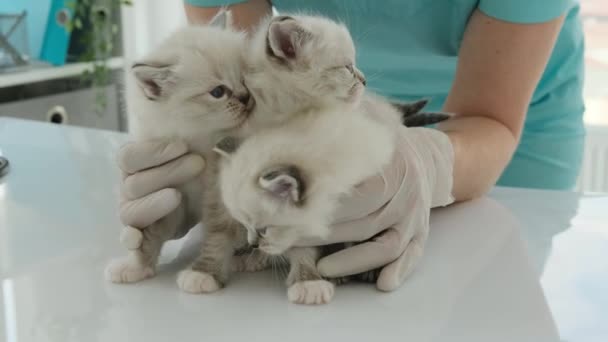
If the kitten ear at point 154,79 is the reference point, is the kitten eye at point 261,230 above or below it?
below

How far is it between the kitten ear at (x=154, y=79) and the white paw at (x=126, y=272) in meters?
0.25

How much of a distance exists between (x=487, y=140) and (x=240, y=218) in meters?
0.67

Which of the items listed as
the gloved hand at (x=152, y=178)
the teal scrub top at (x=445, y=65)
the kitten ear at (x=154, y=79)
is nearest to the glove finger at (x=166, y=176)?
the gloved hand at (x=152, y=178)

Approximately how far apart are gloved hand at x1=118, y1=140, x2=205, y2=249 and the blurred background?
187cm

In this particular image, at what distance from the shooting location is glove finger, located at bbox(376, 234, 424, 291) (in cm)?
92

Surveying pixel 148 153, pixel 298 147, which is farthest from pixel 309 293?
pixel 148 153

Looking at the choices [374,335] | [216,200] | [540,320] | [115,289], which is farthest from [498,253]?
[115,289]

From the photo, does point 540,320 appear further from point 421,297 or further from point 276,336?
point 276,336

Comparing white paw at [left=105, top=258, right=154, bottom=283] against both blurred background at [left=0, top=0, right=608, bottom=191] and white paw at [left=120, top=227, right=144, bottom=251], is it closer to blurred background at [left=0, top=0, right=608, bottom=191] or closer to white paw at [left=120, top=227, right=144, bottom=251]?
white paw at [left=120, top=227, right=144, bottom=251]

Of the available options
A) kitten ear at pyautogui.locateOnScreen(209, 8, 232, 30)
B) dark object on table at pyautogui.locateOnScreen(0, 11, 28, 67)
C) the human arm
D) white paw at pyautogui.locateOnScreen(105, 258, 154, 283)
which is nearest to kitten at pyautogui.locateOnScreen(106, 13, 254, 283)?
white paw at pyautogui.locateOnScreen(105, 258, 154, 283)

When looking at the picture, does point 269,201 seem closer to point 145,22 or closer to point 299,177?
point 299,177

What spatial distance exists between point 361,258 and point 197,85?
35 cm

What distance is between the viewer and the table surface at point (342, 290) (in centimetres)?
80

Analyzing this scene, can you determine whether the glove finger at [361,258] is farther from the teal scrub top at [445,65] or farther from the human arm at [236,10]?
the human arm at [236,10]
